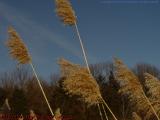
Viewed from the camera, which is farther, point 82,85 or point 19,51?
point 19,51

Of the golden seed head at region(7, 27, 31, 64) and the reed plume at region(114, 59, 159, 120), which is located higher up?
the golden seed head at region(7, 27, 31, 64)

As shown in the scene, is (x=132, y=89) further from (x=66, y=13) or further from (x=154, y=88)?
(x=66, y=13)

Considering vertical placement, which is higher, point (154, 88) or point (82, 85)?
point (82, 85)

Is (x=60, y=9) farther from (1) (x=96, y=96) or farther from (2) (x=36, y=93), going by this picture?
(2) (x=36, y=93)

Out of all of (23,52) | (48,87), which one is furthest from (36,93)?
(23,52)

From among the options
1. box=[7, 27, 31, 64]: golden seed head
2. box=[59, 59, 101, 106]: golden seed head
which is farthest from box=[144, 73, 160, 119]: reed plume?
box=[7, 27, 31, 64]: golden seed head

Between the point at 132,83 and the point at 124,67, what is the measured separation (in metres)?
0.35

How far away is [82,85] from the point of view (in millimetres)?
8141

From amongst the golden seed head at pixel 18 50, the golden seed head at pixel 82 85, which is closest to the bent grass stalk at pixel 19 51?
the golden seed head at pixel 18 50

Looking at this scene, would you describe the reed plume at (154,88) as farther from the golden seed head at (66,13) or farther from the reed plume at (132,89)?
the golden seed head at (66,13)

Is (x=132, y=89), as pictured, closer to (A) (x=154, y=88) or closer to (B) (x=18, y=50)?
(A) (x=154, y=88)

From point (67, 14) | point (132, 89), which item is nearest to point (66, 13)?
point (67, 14)

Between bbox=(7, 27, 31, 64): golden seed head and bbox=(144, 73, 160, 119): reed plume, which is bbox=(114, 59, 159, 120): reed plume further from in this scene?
bbox=(7, 27, 31, 64): golden seed head

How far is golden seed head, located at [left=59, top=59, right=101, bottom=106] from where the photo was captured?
812 cm
